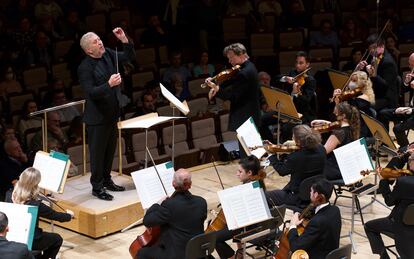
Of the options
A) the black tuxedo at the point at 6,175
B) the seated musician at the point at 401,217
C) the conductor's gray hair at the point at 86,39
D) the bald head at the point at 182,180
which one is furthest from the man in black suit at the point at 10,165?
the seated musician at the point at 401,217

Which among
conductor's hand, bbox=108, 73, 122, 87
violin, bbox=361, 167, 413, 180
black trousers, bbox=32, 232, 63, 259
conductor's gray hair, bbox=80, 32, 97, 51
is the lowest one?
black trousers, bbox=32, 232, 63, 259

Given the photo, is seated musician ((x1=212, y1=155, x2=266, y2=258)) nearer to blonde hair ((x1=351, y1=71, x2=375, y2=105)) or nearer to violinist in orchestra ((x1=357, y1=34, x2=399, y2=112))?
blonde hair ((x1=351, y1=71, x2=375, y2=105))

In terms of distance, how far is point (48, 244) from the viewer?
8.16 m

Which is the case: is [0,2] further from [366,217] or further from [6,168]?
[366,217]

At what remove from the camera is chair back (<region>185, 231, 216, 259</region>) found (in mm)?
7473

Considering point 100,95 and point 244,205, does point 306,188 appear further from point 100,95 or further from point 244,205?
point 100,95

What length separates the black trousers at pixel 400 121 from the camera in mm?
11290

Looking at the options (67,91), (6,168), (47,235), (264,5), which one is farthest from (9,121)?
(264,5)

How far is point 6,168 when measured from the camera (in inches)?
385

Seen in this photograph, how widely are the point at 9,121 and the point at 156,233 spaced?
4.54m

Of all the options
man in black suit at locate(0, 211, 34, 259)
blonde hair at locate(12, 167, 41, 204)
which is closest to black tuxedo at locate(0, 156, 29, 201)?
blonde hair at locate(12, 167, 41, 204)

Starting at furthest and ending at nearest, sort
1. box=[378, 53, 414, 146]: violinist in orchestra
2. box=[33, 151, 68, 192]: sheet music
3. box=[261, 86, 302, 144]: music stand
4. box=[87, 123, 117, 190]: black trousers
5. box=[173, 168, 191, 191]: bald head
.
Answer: box=[378, 53, 414, 146]: violinist in orchestra → box=[261, 86, 302, 144]: music stand → box=[87, 123, 117, 190]: black trousers → box=[33, 151, 68, 192]: sheet music → box=[173, 168, 191, 191]: bald head

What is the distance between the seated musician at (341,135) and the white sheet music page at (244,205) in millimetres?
1886

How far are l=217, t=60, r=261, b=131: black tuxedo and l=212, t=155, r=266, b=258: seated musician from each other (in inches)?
76.5
